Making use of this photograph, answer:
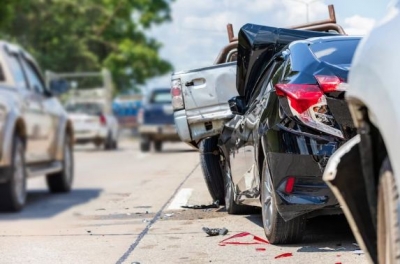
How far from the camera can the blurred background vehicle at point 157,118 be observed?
29.2m

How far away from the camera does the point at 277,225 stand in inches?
305

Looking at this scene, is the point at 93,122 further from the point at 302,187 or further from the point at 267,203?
the point at 302,187

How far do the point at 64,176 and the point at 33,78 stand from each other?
1.83 meters

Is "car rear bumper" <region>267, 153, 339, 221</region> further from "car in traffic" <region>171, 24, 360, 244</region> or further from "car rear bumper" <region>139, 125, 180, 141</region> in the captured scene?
"car rear bumper" <region>139, 125, 180, 141</region>

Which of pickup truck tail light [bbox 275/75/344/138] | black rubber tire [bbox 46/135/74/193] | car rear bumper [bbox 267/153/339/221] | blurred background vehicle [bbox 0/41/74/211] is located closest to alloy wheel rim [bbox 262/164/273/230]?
car rear bumper [bbox 267/153/339/221]

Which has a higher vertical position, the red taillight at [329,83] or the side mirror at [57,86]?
the red taillight at [329,83]

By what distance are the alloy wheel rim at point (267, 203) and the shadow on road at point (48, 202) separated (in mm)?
4075

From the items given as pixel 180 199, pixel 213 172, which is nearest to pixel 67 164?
pixel 180 199

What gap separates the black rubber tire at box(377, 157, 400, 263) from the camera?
174 inches

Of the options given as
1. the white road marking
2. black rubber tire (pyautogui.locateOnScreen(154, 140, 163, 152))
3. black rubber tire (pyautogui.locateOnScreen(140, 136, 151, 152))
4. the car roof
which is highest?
the car roof

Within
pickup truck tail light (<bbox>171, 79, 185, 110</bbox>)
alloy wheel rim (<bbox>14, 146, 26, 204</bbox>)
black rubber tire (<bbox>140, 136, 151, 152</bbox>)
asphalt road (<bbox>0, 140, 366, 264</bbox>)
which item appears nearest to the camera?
asphalt road (<bbox>0, 140, 366, 264</bbox>)

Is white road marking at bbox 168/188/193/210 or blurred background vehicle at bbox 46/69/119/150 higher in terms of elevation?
white road marking at bbox 168/188/193/210

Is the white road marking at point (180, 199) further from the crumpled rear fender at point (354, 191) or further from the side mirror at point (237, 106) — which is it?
the crumpled rear fender at point (354, 191)

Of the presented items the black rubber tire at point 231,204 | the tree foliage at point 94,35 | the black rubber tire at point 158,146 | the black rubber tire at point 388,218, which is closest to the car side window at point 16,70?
the black rubber tire at point 231,204
